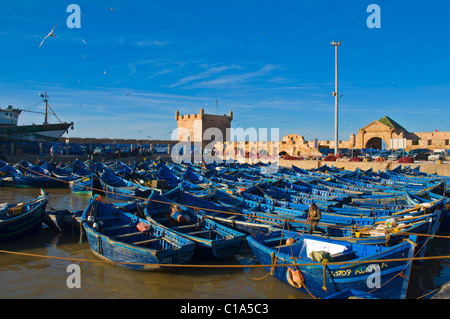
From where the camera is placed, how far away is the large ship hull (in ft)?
125

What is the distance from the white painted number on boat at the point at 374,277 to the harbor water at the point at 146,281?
162 centimetres

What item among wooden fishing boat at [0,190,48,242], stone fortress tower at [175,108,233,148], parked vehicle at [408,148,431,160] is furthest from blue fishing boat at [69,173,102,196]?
stone fortress tower at [175,108,233,148]

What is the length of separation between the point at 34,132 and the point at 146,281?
4003 cm

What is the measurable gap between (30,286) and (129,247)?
8.36 ft

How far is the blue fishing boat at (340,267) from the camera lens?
600 cm

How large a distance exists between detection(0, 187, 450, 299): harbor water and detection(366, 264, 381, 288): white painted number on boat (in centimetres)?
162

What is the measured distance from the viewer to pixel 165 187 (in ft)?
57.6

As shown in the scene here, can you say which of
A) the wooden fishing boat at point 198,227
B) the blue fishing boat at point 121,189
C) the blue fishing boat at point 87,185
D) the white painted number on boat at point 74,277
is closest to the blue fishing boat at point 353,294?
the wooden fishing boat at point 198,227

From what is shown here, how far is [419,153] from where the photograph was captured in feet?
121

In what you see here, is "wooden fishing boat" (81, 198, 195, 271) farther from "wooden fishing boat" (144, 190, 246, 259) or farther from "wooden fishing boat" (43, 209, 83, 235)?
"wooden fishing boat" (43, 209, 83, 235)
